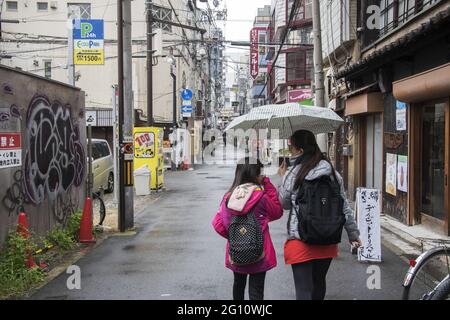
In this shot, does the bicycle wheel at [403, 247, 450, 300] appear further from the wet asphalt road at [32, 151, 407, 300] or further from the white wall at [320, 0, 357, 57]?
the white wall at [320, 0, 357, 57]

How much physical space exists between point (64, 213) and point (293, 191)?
5.68 metres

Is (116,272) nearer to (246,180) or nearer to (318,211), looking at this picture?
(246,180)

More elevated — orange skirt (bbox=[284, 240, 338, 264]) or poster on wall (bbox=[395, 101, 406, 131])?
poster on wall (bbox=[395, 101, 406, 131])

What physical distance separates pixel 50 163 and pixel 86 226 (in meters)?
1.46

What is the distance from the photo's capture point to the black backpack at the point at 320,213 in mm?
4105

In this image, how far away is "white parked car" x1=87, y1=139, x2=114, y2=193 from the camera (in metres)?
15.7

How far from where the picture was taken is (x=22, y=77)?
283 inches

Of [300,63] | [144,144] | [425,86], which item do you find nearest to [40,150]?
[425,86]

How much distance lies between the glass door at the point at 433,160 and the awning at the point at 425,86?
0.44 metres

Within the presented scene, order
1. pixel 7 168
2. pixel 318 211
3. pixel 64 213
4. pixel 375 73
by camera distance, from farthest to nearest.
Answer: pixel 375 73, pixel 64 213, pixel 7 168, pixel 318 211

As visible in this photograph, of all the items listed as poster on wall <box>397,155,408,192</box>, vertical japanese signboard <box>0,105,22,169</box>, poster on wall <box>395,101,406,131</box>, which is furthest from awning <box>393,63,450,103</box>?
vertical japanese signboard <box>0,105,22,169</box>

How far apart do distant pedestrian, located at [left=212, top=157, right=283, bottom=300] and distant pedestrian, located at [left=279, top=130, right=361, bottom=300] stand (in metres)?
0.17
